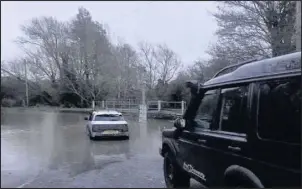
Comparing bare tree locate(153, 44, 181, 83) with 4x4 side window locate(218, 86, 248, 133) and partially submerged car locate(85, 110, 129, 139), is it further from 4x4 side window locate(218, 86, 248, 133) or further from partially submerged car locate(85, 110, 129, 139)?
partially submerged car locate(85, 110, 129, 139)

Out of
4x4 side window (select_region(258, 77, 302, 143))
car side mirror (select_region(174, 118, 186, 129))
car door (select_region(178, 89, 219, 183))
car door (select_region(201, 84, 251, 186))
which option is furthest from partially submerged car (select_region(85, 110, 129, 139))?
4x4 side window (select_region(258, 77, 302, 143))

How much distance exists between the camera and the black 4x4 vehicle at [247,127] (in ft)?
9.02

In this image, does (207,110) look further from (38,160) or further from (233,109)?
(38,160)

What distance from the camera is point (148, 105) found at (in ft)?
23.5

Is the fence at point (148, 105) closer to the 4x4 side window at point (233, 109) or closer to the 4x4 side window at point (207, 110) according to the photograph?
the 4x4 side window at point (207, 110)

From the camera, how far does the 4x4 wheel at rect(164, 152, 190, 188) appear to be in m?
4.45

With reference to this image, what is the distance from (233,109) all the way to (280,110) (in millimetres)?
611

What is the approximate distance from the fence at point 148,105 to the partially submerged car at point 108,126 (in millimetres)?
274

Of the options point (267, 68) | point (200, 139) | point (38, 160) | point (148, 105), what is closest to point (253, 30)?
point (148, 105)

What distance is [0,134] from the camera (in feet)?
6.93

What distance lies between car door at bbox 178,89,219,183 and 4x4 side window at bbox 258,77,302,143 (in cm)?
82

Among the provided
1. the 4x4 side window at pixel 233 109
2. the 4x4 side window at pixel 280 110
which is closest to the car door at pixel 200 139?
the 4x4 side window at pixel 233 109

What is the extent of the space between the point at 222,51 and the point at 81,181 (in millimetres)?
7645

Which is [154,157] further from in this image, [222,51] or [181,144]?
A: [222,51]
